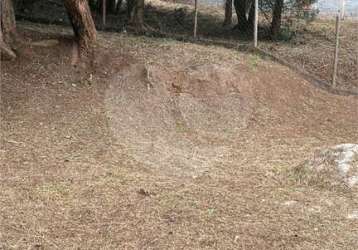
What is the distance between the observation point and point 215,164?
20.3 feet

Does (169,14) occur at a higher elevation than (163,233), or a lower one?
higher

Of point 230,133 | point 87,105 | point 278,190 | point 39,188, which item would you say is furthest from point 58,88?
point 278,190

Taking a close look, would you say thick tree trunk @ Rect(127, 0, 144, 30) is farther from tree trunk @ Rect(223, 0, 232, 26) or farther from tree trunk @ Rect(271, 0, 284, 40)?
tree trunk @ Rect(271, 0, 284, 40)

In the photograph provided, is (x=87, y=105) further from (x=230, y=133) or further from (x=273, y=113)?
(x=273, y=113)

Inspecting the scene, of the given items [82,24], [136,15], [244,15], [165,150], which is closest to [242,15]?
[244,15]

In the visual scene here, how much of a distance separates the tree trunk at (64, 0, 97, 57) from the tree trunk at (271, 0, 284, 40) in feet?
16.3

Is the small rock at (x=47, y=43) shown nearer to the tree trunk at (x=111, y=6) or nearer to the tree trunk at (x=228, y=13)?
the tree trunk at (x=228, y=13)

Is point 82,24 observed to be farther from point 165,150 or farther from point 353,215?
point 353,215

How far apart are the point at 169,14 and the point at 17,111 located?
8.22 metres

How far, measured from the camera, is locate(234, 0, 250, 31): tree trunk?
12.9 metres

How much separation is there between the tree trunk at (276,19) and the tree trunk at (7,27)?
19.1ft

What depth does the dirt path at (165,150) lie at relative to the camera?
4.41m

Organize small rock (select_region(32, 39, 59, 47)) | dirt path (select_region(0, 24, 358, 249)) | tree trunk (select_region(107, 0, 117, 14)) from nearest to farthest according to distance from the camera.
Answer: dirt path (select_region(0, 24, 358, 249))
small rock (select_region(32, 39, 59, 47))
tree trunk (select_region(107, 0, 117, 14))

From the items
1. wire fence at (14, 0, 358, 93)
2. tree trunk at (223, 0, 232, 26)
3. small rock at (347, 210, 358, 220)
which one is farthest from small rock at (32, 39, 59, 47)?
tree trunk at (223, 0, 232, 26)
